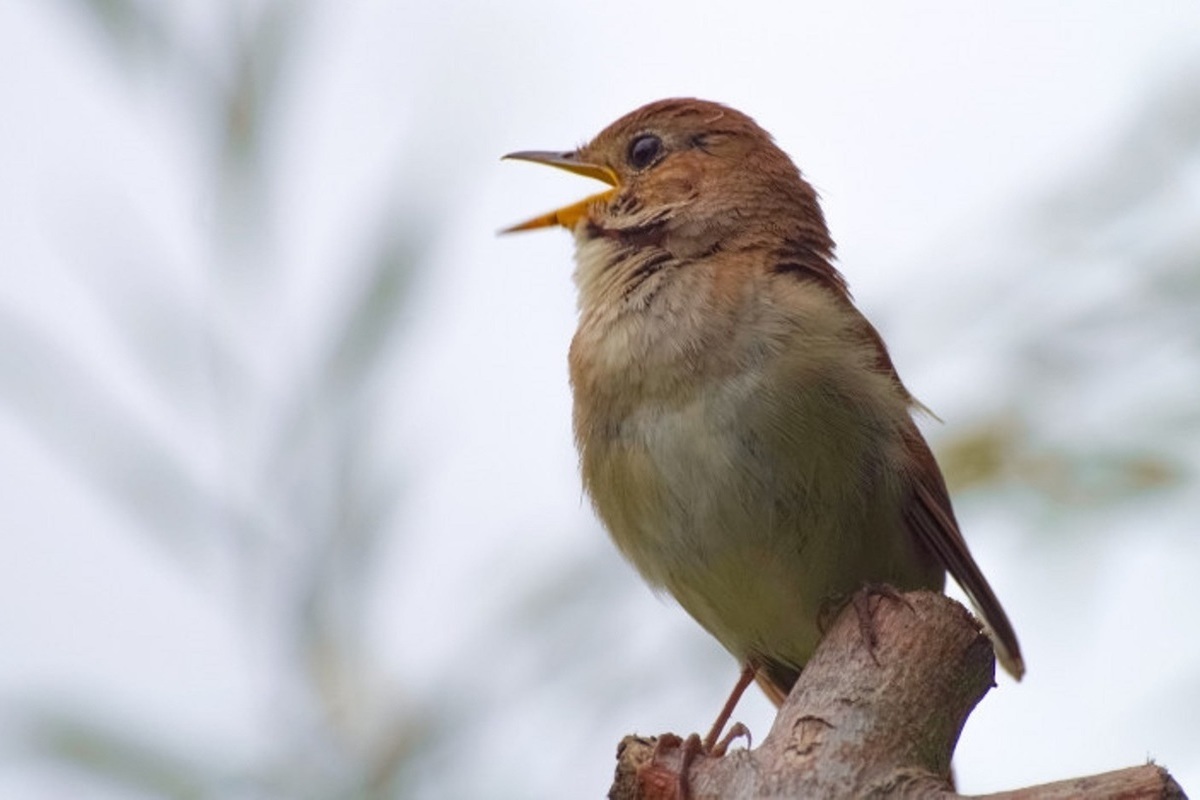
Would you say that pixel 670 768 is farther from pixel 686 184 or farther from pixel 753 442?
pixel 686 184

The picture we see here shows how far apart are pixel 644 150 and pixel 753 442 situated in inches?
57.7

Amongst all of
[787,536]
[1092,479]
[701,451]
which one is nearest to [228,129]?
[701,451]

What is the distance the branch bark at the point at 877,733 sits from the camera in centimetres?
241

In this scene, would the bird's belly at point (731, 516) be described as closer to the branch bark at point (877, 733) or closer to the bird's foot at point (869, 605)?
the bird's foot at point (869, 605)

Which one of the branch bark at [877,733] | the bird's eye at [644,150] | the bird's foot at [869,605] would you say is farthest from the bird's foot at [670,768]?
the bird's eye at [644,150]

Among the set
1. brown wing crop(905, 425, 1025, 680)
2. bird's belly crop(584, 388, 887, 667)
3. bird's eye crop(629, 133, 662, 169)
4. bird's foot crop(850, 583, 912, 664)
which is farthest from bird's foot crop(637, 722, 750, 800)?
bird's eye crop(629, 133, 662, 169)

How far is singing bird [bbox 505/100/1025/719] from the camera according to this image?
4.01 metres

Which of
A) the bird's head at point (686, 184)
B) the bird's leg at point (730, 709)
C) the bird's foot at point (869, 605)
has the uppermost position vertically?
the bird's head at point (686, 184)

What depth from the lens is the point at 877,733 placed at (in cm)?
255

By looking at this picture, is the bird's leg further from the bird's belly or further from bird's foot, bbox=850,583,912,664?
bird's foot, bbox=850,583,912,664

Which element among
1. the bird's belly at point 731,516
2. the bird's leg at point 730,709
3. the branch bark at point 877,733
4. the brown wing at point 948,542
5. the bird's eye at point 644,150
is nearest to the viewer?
the branch bark at point 877,733

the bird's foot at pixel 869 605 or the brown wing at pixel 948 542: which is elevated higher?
the brown wing at pixel 948 542

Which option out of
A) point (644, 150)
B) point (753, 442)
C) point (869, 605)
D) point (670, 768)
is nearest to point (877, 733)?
point (670, 768)

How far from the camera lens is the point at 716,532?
4.07m
